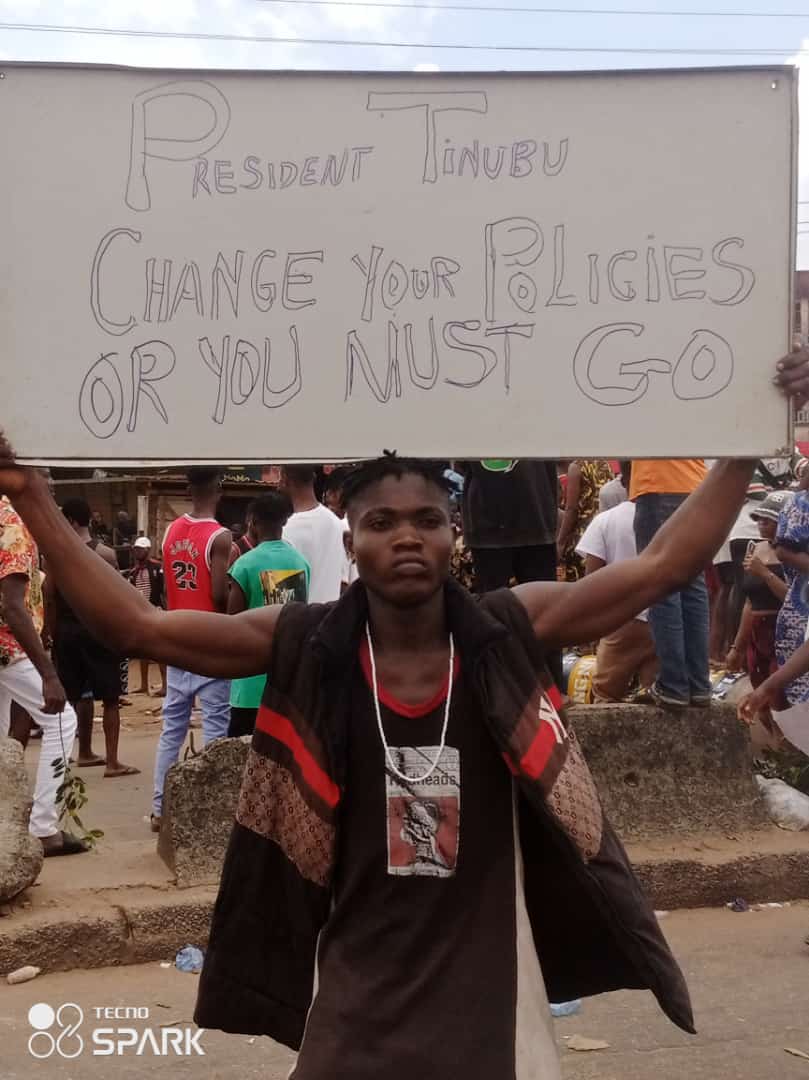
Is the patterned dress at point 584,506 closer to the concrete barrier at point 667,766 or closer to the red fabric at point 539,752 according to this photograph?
the concrete barrier at point 667,766

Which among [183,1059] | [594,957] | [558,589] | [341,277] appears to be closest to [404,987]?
[594,957]

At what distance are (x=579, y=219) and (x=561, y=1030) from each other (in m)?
3.06

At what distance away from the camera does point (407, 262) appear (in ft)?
9.82

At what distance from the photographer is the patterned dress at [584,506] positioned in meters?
8.44

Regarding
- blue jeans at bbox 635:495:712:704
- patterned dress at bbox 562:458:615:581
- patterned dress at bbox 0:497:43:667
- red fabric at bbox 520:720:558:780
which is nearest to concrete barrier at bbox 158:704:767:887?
blue jeans at bbox 635:495:712:704

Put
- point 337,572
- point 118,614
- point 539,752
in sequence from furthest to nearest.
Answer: point 337,572 → point 118,614 → point 539,752

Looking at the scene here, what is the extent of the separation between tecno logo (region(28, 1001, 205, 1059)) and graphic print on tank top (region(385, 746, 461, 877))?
2.29 meters

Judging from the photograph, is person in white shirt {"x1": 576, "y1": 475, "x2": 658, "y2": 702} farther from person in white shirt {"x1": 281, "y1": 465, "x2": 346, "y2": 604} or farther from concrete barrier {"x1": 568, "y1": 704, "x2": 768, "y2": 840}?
person in white shirt {"x1": 281, "y1": 465, "x2": 346, "y2": 604}

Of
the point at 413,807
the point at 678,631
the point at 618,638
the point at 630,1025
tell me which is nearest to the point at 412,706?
the point at 413,807

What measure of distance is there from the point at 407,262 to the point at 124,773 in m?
7.27

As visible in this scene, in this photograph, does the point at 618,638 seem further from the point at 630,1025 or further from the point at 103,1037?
the point at 103,1037

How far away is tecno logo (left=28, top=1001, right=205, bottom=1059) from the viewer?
4.71 metres

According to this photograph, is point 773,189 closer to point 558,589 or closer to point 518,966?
point 558,589

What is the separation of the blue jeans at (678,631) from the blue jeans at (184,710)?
2188mm
